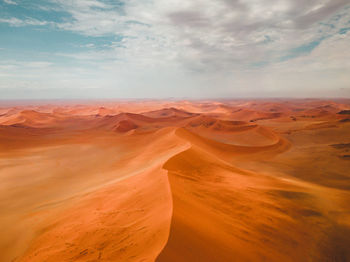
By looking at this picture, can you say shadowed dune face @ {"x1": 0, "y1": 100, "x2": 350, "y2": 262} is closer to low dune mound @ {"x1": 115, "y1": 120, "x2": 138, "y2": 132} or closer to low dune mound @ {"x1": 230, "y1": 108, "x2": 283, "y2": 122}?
low dune mound @ {"x1": 115, "y1": 120, "x2": 138, "y2": 132}

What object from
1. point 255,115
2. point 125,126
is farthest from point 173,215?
point 255,115

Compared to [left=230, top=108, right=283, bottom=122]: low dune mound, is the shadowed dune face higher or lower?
higher

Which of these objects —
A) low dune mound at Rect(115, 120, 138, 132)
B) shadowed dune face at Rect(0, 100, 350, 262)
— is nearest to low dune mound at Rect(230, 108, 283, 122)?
low dune mound at Rect(115, 120, 138, 132)

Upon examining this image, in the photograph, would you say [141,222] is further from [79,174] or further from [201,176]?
[79,174]

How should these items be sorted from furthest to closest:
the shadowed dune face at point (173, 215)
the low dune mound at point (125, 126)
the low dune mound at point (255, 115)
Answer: the low dune mound at point (255, 115), the low dune mound at point (125, 126), the shadowed dune face at point (173, 215)

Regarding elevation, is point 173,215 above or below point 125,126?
above

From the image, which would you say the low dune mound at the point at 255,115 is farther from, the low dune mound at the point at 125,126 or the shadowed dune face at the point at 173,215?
the shadowed dune face at the point at 173,215

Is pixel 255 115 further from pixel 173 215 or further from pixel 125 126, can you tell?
pixel 173 215

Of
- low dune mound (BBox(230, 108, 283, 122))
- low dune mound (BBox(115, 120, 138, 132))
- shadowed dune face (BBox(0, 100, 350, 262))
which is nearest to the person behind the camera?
shadowed dune face (BBox(0, 100, 350, 262))

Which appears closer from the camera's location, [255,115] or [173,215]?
[173,215]

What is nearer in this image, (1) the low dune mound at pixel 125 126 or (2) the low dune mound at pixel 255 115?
(1) the low dune mound at pixel 125 126

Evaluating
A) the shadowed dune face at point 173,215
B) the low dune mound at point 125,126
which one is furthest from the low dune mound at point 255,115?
the shadowed dune face at point 173,215

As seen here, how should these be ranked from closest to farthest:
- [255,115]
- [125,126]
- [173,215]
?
[173,215]
[125,126]
[255,115]
